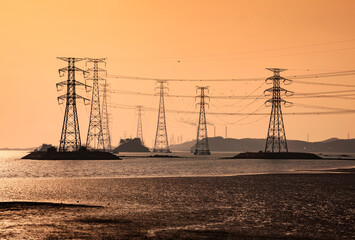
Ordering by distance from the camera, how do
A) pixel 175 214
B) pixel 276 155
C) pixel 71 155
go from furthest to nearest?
1. pixel 276 155
2. pixel 71 155
3. pixel 175 214

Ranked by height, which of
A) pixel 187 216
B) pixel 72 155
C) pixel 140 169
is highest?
pixel 72 155

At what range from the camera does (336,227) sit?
95.4 ft

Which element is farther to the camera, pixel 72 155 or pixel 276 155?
pixel 276 155

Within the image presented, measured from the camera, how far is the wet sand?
26500 millimetres

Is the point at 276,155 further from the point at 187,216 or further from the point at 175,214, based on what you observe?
the point at 187,216

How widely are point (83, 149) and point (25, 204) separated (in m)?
114

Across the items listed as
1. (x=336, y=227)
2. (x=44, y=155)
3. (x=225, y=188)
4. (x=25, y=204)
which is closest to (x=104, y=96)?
(x=44, y=155)

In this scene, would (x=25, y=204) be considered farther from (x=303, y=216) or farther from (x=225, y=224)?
(x=303, y=216)

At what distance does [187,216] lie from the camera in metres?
33.0

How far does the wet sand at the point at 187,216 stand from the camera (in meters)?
26.5

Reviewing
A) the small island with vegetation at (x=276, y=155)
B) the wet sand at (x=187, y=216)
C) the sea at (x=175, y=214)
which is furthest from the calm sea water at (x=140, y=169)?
the small island with vegetation at (x=276, y=155)

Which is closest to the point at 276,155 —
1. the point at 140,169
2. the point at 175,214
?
the point at 140,169

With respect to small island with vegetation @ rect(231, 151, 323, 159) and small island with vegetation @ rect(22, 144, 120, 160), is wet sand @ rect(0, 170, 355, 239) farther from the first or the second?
small island with vegetation @ rect(231, 151, 323, 159)

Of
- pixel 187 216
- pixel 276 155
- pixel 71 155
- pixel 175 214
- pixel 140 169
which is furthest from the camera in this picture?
pixel 276 155
